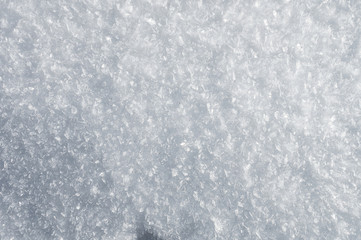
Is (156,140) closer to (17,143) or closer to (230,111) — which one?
(230,111)

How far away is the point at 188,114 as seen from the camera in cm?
148

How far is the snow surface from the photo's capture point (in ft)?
4.64

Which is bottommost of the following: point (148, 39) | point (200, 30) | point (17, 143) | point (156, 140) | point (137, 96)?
point (17, 143)

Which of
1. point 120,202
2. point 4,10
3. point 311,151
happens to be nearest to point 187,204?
point 120,202

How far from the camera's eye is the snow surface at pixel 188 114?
1415mm

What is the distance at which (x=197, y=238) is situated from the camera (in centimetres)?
140

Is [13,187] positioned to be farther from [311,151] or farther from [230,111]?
[311,151]

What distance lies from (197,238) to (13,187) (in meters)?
0.79

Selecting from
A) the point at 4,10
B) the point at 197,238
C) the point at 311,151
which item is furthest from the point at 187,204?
the point at 4,10

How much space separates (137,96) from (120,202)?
46 centimetres

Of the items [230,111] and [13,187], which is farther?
[230,111]

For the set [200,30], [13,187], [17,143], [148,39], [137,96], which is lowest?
[13,187]

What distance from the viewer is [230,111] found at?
1.49m

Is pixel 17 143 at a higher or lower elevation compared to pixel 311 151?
lower
